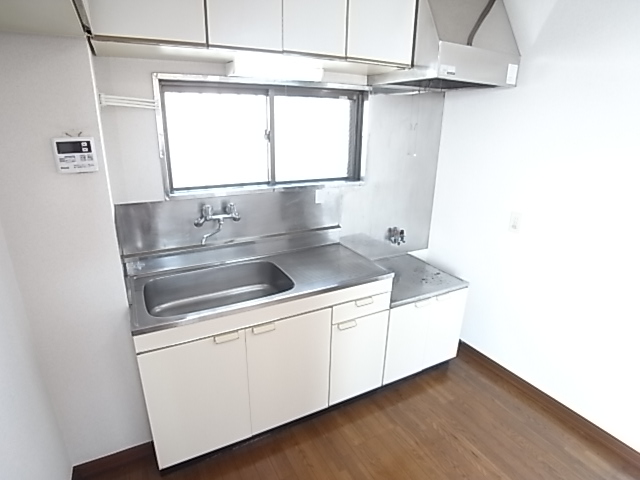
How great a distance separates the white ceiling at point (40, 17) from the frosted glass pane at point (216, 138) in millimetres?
640

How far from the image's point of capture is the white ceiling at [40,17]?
0.89 metres

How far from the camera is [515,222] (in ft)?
7.22

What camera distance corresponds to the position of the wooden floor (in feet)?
5.65

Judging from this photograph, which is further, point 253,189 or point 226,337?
point 253,189

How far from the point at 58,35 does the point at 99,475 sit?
1841 mm

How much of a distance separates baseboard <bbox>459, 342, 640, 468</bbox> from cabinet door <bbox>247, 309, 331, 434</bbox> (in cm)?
125

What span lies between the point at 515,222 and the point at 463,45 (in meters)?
1.08

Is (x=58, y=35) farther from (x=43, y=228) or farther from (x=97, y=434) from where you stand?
(x=97, y=434)

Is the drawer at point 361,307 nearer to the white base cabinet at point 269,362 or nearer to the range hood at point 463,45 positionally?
the white base cabinet at point 269,362

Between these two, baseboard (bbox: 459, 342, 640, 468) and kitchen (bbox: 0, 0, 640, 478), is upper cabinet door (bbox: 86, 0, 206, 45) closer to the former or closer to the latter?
kitchen (bbox: 0, 0, 640, 478)

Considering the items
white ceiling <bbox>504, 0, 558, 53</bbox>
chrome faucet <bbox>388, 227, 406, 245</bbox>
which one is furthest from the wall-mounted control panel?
white ceiling <bbox>504, 0, 558, 53</bbox>

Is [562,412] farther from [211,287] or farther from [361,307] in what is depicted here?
[211,287]

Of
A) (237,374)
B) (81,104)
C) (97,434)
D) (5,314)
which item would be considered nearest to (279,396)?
(237,374)

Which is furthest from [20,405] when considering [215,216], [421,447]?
[421,447]
